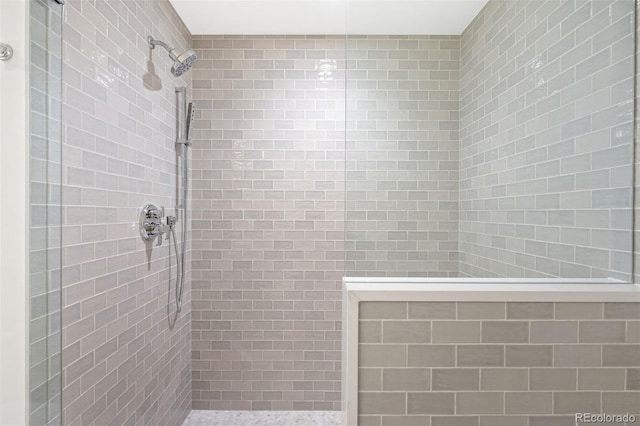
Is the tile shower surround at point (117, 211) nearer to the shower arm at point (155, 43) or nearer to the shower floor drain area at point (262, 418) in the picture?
the shower arm at point (155, 43)

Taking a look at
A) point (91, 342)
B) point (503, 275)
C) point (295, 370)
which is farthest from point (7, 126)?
point (295, 370)

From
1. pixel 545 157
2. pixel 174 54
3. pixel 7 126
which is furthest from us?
pixel 174 54

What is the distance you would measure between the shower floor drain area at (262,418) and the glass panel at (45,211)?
1.53 meters

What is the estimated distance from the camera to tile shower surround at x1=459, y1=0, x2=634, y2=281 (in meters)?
1.37

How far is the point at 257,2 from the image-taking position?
2.34 metres

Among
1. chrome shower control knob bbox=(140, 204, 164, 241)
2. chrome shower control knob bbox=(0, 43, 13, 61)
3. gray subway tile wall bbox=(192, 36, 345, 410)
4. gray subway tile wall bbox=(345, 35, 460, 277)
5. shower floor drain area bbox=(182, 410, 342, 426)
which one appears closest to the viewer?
chrome shower control knob bbox=(0, 43, 13, 61)

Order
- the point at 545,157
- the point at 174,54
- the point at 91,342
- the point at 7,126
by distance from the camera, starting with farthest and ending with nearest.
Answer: the point at 174,54
the point at 91,342
the point at 545,157
the point at 7,126

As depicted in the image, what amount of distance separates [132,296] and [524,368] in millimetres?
1727

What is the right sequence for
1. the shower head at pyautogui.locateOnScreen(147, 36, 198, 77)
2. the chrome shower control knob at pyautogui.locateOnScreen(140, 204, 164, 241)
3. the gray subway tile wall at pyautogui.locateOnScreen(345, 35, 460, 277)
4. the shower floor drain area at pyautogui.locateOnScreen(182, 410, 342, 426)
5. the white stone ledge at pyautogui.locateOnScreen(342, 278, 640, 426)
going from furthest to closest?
the shower floor drain area at pyautogui.locateOnScreen(182, 410, 342, 426) < the shower head at pyautogui.locateOnScreen(147, 36, 198, 77) < the chrome shower control knob at pyautogui.locateOnScreen(140, 204, 164, 241) < the gray subway tile wall at pyautogui.locateOnScreen(345, 35, 460, 277) < the white stone ledge at pyautogui.locateOnScreen(342, 278, 640, 426)

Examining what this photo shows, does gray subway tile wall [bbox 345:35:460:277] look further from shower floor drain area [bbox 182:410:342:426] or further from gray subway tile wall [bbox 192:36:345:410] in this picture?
shower floor drain area [bbox 182:410:342:426]

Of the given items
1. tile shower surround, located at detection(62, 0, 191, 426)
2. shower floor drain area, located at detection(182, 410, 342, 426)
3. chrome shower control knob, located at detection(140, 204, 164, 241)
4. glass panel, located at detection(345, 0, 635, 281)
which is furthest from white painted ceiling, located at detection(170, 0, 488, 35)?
shower floor drain area, located at detection(182, 410, 342, 426)

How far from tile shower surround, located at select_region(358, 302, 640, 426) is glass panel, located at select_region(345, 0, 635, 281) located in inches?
6.4

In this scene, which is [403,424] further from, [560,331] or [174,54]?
[174,54]

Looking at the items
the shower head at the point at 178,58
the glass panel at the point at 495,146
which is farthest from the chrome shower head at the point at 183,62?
the glass panel at the point at 495,146
